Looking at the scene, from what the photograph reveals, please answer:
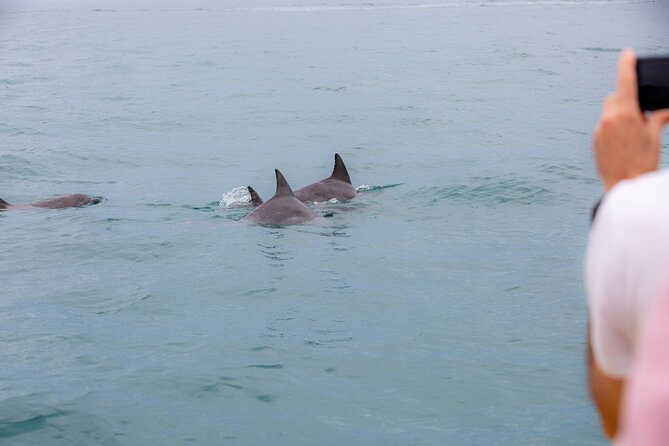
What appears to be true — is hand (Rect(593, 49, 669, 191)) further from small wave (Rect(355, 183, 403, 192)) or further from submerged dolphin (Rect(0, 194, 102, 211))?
small wave (Rect(355, 183, 403, 192))

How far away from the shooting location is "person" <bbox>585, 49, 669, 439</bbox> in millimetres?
1771

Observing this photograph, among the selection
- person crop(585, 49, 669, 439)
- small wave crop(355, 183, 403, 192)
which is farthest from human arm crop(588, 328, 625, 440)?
small wave crop(355, 183, 403, 192)

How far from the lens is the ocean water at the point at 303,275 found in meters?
7.67

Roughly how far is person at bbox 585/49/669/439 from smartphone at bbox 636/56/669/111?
22 mm

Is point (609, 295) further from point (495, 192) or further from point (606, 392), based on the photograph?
point (495, 192)

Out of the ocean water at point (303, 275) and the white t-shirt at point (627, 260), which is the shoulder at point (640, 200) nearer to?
the white t-shirt at point (627, 260)

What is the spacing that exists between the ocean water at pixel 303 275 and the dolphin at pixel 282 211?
10.1 inches

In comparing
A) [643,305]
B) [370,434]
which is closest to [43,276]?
[370,434]

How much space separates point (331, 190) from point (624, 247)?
13.9m

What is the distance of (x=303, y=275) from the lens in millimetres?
11539

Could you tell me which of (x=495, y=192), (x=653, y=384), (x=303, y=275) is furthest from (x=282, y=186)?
(x=653, y=384)

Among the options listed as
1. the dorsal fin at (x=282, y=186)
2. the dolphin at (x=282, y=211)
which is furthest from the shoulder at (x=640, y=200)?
the dorsal fin at (x=282, y=186)

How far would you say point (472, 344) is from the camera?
9094 millimetres

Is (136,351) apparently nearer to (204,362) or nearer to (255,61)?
(204,362)
